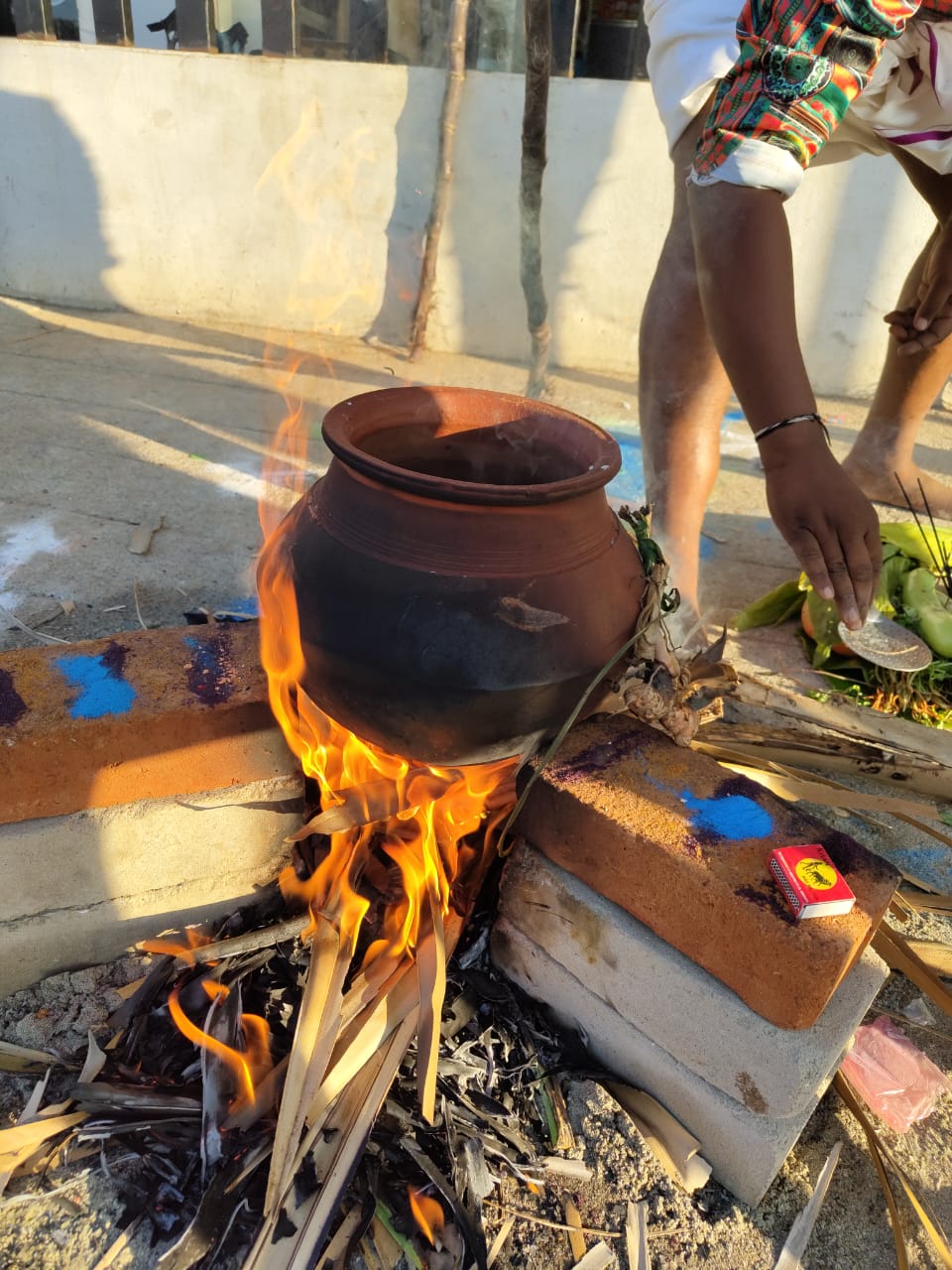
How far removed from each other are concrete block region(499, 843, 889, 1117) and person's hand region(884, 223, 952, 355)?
86.1 inches

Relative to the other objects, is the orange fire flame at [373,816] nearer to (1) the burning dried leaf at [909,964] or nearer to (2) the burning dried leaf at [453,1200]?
(2) the burning dried leaf at [453,1200]

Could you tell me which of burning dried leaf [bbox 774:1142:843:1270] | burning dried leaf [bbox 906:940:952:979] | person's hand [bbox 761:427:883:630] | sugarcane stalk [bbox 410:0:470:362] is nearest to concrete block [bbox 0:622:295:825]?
person's hand [bbox 761:427:883:630]

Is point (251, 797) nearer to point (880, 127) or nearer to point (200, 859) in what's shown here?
point (200, 859)

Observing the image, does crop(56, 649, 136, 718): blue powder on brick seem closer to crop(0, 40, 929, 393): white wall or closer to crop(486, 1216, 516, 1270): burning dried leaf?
crop(486, 1216, 516, 1270): burning dried leaf

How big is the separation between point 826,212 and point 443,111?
243cm

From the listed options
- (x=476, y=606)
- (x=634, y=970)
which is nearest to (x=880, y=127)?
(x=476, y=606)

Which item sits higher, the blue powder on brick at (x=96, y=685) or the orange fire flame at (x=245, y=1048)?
the blue powder on brick at (x=96, y=685)

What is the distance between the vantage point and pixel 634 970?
1.59m

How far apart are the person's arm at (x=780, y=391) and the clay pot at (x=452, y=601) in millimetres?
370

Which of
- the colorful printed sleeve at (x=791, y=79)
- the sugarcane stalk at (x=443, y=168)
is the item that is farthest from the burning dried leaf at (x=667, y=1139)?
the sugarcane stalk at (x=443, y=168)

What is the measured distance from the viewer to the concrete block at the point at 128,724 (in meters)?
Result: 1.60

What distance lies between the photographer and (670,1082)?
5.26 feet

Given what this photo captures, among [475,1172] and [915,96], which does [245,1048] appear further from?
[915,96]

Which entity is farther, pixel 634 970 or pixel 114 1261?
pixel 634 970
